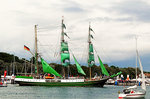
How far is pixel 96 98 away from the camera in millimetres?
70812

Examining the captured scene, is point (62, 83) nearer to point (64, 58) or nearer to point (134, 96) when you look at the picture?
point (64, 58)

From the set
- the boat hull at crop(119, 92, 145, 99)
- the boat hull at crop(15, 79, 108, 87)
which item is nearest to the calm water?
the boat hull at crop(119, 92, 145, 99)

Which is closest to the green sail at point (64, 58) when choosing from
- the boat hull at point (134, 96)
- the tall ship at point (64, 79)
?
the tall ship at point (64, 79)

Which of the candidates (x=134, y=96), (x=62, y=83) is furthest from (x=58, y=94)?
(x=62, y=83)

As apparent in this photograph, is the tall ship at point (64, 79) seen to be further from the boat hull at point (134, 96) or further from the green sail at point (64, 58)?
the boat hull at point (134, 96)

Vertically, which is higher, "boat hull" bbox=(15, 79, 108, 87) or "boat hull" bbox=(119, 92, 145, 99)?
"boat hull" bbox=(15, 79, 108, 87)

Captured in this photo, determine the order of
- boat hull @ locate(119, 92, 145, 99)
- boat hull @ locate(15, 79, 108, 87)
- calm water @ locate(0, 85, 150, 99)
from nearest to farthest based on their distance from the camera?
1. boat hull @ locate(119, 92, 145, 99)
2. calm water @ locate(0, 85, 150, 99)
3. boat hull @ locate(15, 79, 108, 87)

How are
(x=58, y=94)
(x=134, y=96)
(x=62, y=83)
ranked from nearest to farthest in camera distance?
(x=134, y=96), (x=58, y=94), (x=62, y=83)

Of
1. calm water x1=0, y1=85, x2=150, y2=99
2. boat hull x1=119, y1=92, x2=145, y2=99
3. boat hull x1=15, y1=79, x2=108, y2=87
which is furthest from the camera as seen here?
boat hull x1=15, y1=79, x2=108, y2=87

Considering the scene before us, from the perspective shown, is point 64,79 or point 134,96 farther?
point 64,79

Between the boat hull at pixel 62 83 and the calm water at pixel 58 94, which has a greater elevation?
the boat hull at pixel 62 83

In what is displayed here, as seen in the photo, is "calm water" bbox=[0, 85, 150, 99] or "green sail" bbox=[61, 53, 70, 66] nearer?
"calm water" bbox=[0, 85, 150, 99]

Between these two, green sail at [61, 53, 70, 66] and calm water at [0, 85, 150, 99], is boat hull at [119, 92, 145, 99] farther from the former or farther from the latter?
green sail at [61, 53, 70, 66]

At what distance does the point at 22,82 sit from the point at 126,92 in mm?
57504
